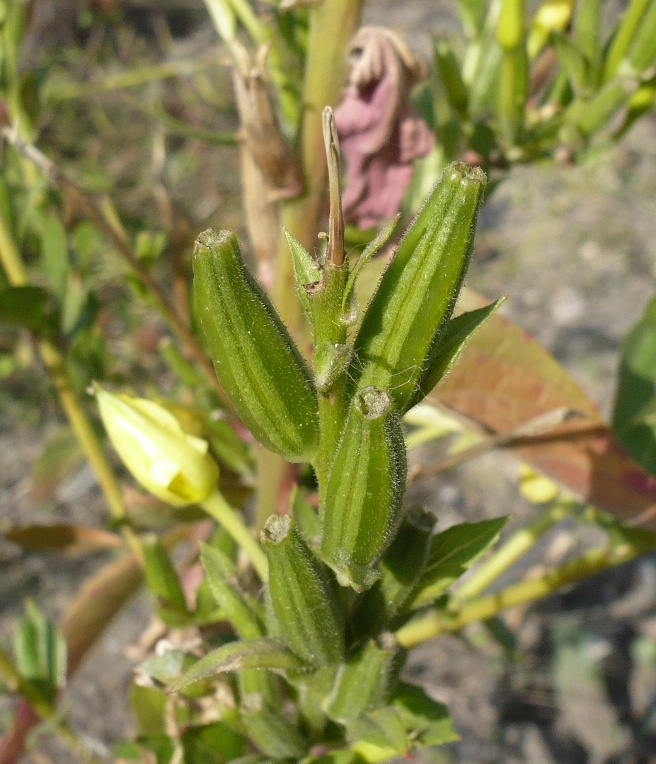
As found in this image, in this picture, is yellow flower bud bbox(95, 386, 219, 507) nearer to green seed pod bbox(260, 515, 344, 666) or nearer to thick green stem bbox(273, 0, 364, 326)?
green seed pod bbox(260, 515, 344, 666)

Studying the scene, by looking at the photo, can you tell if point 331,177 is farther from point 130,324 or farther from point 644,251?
point 644,251

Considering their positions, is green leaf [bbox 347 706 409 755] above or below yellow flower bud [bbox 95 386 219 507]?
below

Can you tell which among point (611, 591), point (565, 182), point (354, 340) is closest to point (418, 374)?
point (354, 340)

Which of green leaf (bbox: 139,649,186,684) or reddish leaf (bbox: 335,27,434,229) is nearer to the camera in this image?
green leaf (bbox: 139,649,186,684)

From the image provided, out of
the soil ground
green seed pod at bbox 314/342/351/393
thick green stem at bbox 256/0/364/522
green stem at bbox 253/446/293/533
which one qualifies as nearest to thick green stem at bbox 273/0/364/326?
thick green stem at bbox 256/0/364/522

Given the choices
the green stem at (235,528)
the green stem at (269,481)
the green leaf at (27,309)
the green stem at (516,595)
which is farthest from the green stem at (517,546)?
the green leaf at (27,309)

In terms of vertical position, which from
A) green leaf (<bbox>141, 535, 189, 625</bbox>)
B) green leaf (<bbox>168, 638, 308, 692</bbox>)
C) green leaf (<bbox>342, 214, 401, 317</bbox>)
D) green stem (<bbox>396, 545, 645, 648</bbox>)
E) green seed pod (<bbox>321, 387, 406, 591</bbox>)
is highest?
green leaf (<bbox>342, 214, 401, 317</bbox>)
